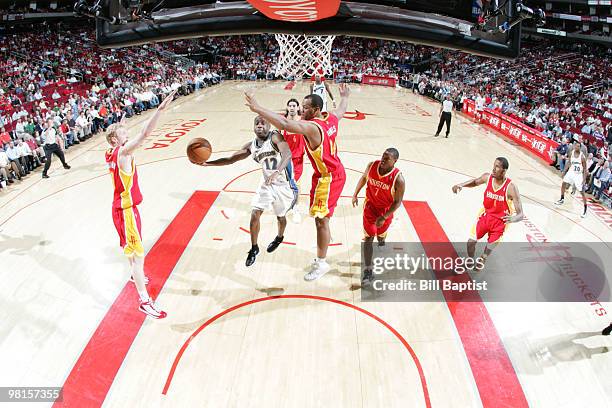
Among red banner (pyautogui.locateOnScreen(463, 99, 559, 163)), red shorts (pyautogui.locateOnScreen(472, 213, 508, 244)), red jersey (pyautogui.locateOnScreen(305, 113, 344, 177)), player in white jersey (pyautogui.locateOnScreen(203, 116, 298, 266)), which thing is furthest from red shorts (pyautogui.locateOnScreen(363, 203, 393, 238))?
red banner (pyautogui.locateOnScreen(463, 99, 559, 163))

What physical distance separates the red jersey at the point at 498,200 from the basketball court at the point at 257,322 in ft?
3.39

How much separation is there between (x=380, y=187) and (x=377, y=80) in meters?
21.2

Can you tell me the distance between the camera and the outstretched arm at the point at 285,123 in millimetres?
3150

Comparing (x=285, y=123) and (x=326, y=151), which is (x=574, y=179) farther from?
(x=285, y=123)

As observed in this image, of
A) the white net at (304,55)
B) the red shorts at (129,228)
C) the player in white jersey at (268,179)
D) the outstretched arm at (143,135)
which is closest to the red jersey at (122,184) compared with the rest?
the red shorts at (129,228)

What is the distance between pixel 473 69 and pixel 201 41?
57.2ft

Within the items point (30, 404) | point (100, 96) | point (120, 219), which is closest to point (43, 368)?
point (30, 404)

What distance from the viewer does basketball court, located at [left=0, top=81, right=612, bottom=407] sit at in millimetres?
3521

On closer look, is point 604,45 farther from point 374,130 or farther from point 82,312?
point 82,312

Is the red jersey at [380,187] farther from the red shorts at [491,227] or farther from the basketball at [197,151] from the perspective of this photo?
the basketball at [197,151]

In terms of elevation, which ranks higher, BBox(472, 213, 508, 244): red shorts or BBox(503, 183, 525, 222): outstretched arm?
BBox(503, 183, 525, 222): outstretched arm

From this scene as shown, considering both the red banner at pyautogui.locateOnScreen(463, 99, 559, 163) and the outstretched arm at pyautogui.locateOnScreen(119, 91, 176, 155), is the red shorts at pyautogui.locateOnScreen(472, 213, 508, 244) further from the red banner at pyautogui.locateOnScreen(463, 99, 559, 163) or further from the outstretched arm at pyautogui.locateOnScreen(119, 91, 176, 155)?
the red banner at pyautogui.locateOnScreen(463, 99, 559, 163)

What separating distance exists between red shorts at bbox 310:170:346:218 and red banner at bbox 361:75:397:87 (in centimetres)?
2101

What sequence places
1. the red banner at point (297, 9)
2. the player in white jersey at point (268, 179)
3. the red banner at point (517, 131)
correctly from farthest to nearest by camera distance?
1. the red banner at point (517, 131)
2. the player in white jersey at point (268, 179)
3. the red banner at point (297, 9)
